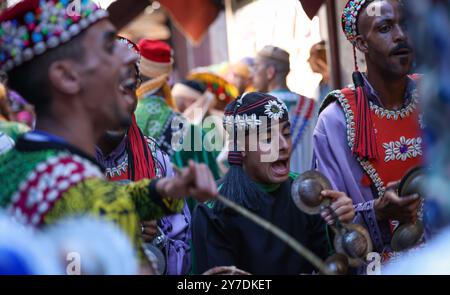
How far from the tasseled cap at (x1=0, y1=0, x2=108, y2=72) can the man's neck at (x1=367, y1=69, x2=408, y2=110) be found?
174 cm

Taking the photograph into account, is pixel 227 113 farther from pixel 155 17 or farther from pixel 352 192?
pixel 155 17

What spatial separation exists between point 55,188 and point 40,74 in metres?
0.36

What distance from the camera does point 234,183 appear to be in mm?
3592

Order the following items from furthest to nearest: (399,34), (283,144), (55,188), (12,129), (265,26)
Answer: (265,26)
(12,129)
(399,34)
(283,144)
(55,188)

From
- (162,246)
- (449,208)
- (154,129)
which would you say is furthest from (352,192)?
(154,129)

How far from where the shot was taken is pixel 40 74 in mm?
2381

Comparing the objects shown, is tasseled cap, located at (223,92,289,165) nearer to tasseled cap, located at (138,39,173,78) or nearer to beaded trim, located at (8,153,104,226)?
beaded trim, located at (8,153,104,226)

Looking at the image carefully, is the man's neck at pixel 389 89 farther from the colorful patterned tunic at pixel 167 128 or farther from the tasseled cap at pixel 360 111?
the colorful patterned tunic at pixel 167 128

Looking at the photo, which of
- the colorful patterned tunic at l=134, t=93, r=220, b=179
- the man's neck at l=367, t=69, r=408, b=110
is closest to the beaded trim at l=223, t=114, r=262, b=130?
the man's neck at l=367, t=69, r=408, b=110

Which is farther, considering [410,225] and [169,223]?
[169,223]

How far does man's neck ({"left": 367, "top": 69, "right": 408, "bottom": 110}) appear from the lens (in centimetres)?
379

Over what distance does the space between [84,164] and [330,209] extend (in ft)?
3.39

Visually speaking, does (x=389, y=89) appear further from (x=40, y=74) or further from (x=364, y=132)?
(x=40, y=74)

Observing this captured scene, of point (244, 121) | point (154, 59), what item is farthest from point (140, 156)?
point (154, 59)
